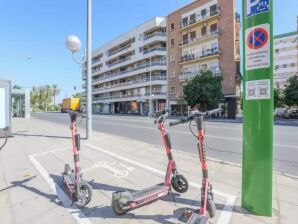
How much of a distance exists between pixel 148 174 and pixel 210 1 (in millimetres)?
40595

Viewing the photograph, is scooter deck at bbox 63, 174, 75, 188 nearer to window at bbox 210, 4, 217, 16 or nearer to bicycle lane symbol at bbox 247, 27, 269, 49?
bicycle lane symbol at bbox 247, 27, 269, 49

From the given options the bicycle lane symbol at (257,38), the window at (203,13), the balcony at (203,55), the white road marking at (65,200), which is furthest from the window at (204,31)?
the bicycle lane symbol at (257,38)

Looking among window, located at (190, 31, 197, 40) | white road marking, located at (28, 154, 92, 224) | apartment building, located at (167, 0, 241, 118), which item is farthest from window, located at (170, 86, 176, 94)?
white road marking, located at (28, 154, 92, 224)

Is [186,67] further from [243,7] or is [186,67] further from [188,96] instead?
[243,7]

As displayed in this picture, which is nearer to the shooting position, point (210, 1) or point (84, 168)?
point (84, 168)

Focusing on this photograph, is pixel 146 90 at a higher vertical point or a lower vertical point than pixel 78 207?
higher

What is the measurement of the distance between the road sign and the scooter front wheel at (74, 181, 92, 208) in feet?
9.25

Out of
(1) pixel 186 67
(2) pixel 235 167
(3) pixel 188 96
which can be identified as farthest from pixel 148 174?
(1) pixel 186 67

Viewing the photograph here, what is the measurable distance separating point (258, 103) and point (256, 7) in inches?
47.3

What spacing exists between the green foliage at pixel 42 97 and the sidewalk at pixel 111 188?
320 feet

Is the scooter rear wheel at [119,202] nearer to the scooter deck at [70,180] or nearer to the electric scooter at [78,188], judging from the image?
the electric scooter at [78,188]

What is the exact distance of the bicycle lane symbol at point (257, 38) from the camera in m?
3.14

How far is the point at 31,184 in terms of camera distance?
4730 mm

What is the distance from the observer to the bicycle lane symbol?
3.14 meters
